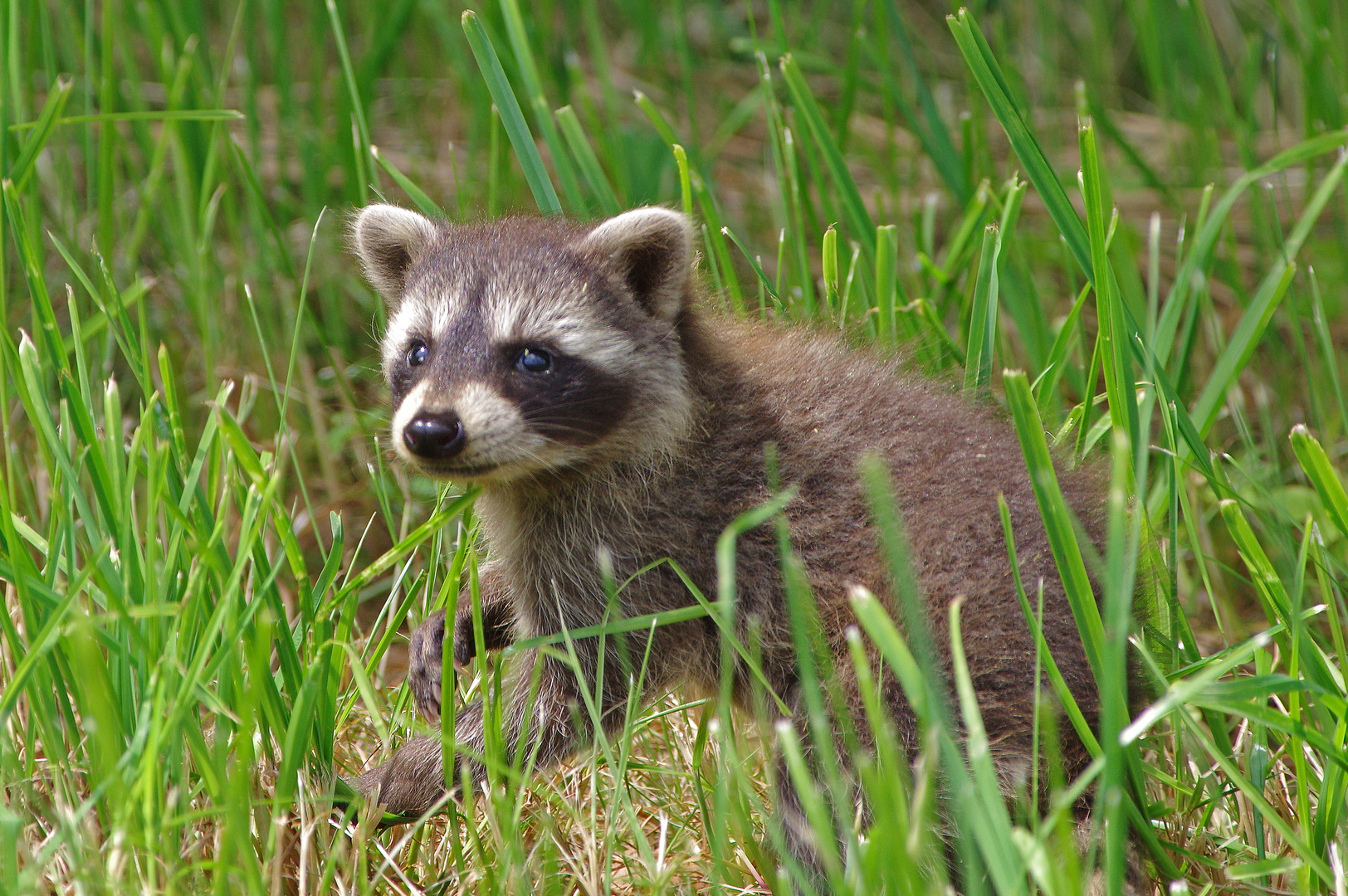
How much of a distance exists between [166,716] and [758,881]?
152cm

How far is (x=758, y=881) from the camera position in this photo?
→ 3.45m

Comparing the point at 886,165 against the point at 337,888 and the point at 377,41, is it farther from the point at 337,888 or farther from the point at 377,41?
the point at 337,888

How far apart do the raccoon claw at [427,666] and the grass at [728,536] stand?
12cm

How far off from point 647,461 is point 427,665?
85 cm

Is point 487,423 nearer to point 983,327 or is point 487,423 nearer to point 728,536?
point 728,536

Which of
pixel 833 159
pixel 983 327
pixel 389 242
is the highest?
pixel 833 159

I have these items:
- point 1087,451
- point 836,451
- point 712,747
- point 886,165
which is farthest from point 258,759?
point 886,165

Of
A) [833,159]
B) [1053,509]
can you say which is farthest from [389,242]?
[1053,509]

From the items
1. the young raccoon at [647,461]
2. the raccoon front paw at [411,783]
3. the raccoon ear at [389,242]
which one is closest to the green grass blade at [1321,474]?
the young raccoon at [647,461]

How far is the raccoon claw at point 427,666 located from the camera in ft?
12.5

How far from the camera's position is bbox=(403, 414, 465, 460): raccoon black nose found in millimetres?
3350

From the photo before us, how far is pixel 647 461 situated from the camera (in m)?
3.79

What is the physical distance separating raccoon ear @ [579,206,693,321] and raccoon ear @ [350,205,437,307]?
0.57 m

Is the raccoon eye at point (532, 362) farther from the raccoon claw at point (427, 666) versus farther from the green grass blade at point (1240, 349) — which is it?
the green grass blade at point (1240, 349)
